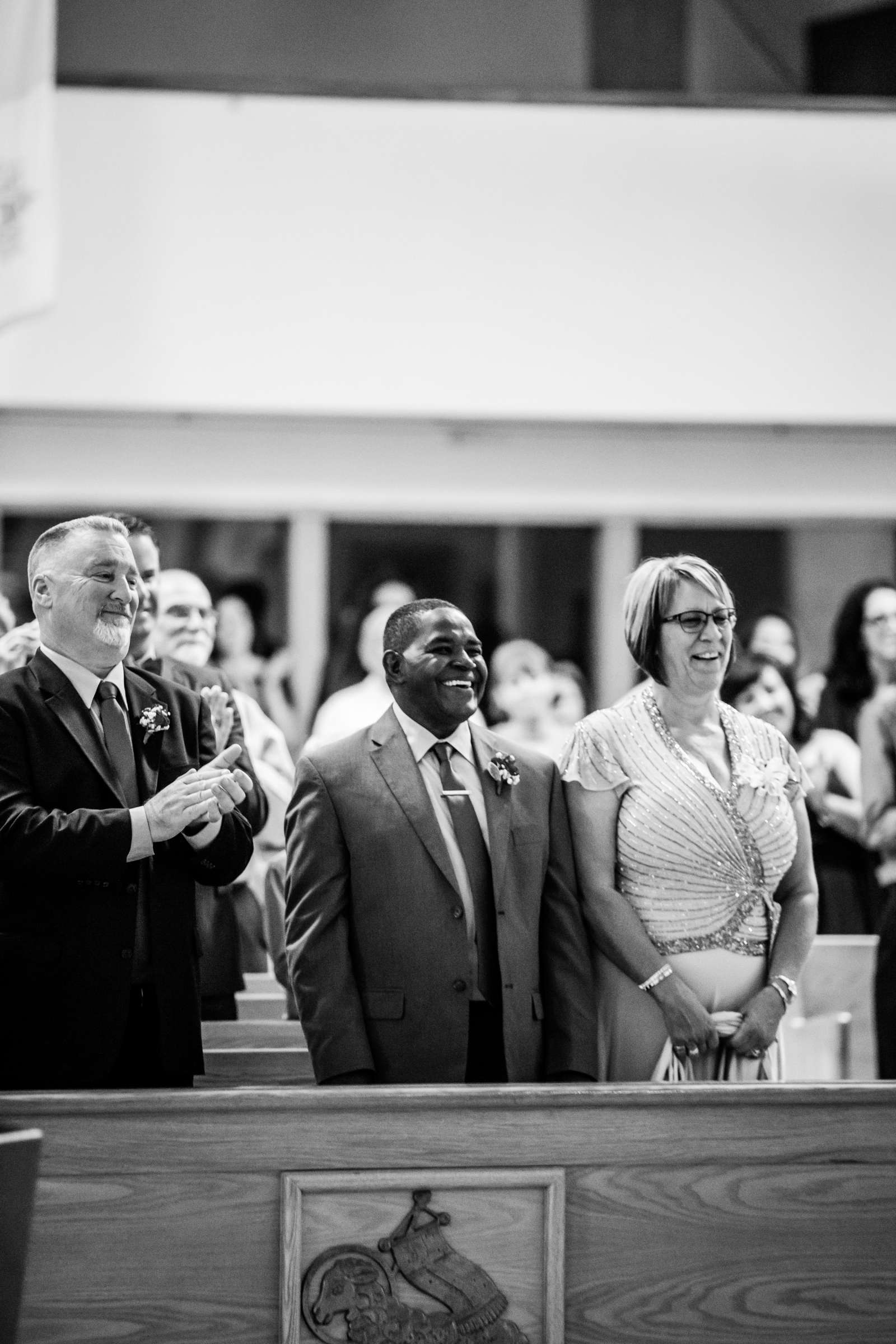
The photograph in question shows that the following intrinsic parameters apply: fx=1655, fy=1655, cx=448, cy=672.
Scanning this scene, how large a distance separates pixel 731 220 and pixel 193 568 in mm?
2660

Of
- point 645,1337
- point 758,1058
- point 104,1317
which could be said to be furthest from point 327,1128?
point 758,1058

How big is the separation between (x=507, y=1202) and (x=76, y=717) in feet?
3.41

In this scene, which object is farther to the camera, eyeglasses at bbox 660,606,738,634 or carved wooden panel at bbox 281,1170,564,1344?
eyeglasses at bbox 660,606,738,634

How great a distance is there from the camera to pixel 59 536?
2863mm

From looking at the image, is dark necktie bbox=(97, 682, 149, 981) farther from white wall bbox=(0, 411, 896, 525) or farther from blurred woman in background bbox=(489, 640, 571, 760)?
white wall bbox=(0, 411, 896, 525)

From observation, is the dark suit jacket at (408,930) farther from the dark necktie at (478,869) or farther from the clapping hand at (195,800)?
the clapping hand at (195,800)

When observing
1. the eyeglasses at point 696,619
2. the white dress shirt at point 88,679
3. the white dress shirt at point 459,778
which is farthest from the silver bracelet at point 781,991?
the white dress shirt at point 88,679

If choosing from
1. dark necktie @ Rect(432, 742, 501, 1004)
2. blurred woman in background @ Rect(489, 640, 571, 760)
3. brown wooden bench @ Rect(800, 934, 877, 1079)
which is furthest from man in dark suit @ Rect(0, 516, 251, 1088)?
blurred woman in background @ Rect(489, 640, 571, 760)

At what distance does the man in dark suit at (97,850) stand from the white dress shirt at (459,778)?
1.00 feet

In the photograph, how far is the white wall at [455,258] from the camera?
664 centimetres

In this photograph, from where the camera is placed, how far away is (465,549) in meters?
7.04

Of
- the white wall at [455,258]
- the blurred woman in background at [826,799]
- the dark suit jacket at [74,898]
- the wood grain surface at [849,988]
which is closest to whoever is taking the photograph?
the dark suit jacket at [74,898]

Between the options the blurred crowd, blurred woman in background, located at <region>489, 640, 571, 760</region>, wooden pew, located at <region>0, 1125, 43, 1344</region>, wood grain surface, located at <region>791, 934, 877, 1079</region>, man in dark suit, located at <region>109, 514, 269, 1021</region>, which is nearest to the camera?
wooden pew, located at <region>0, 1125, 43, 1344</region>

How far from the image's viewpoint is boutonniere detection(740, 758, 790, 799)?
297 cm
